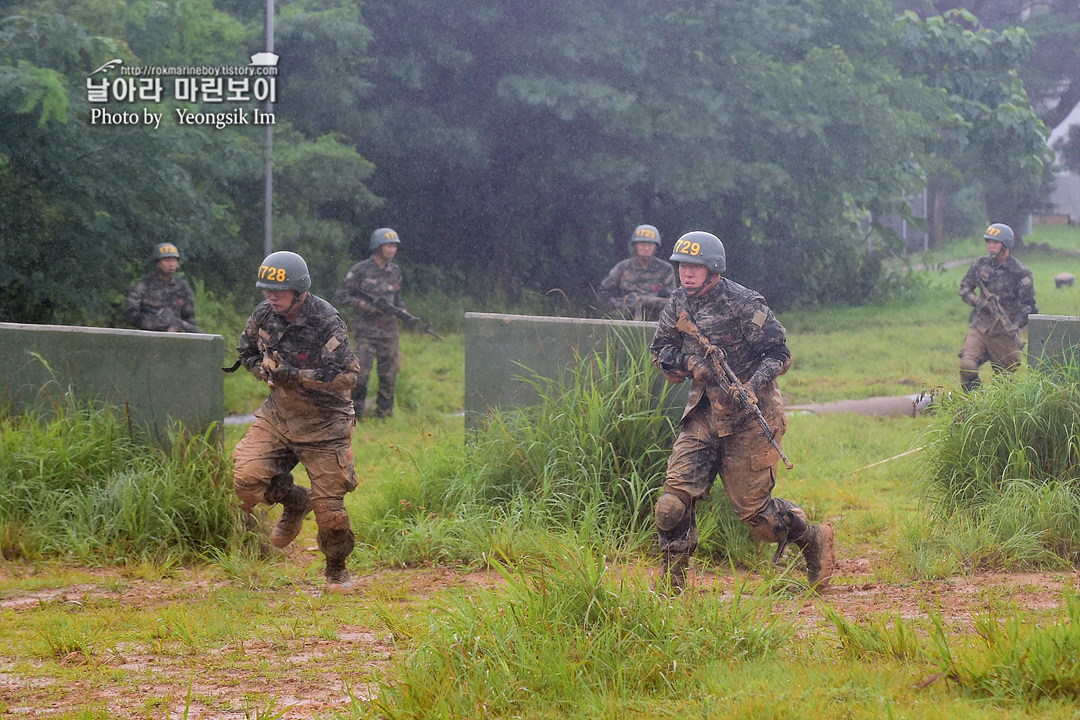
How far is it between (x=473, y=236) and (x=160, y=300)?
9695mm

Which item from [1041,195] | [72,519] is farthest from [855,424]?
[1041,195]

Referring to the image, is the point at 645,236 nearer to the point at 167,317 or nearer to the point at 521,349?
the point at 521,349

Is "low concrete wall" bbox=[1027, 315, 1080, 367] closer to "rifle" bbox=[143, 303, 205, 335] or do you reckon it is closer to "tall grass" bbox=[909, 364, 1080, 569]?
"tall grass" bbox=[909, 364, 1080, 569]

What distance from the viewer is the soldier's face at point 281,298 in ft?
19.6

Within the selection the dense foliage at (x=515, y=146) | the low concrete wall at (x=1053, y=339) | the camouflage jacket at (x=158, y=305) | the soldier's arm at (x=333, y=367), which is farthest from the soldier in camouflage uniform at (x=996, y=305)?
the dense foliage at (x=515, y=146)

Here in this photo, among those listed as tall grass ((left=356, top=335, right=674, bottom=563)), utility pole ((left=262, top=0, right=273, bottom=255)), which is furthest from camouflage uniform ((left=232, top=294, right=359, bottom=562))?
utility pole ((left=262, top=0, right=273, bottom=255))

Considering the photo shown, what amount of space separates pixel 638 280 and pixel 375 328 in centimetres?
260

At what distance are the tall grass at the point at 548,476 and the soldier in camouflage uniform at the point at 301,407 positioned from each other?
60 cm

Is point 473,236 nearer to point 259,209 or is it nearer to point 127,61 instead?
point 259,209

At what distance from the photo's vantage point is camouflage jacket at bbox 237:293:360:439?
5.96m

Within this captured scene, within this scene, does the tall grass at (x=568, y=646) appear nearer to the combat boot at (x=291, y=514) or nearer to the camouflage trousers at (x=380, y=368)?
the combat boot at (x=291, y=514)

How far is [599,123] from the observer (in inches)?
729

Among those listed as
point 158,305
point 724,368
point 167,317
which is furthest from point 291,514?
point 158,305

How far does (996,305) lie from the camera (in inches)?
405
